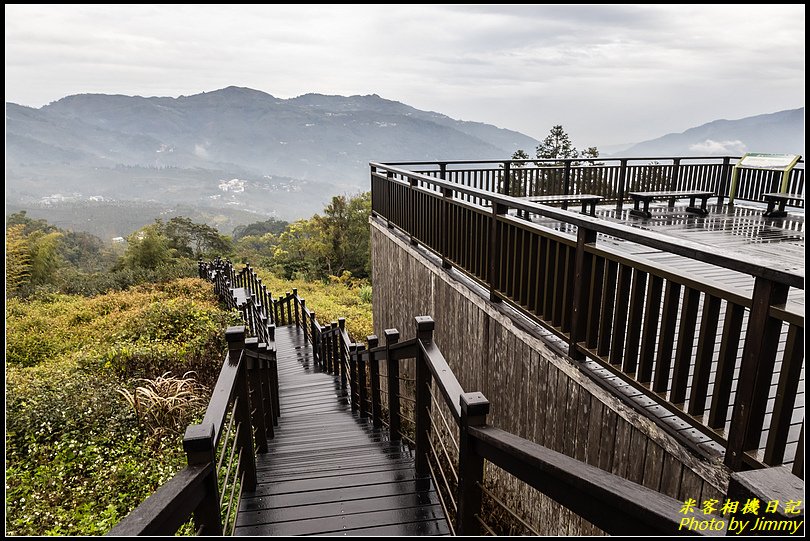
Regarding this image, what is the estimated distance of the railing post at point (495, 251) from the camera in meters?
4.38

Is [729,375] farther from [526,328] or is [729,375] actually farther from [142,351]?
[142,351]

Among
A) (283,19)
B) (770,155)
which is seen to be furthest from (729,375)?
(770,155)

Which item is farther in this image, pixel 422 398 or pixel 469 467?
pixel 422 398

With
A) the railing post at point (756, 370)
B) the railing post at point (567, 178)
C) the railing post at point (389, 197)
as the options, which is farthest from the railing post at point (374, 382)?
the railing post at point (567, 178)

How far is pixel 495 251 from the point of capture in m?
4.47

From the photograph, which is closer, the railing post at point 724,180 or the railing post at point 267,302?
→ the railing post at point 724,180

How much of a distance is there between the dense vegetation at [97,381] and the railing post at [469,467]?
148 inches

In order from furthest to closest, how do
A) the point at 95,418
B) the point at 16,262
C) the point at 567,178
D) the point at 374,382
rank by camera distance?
the point at 16,262 < the point at 567,178 < the point at 95,418 < the point at 374,382

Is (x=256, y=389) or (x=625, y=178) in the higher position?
(x=625, y=178)

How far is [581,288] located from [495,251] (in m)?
1.26

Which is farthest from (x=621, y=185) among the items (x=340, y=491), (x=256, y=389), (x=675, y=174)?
(x=340, y=491)

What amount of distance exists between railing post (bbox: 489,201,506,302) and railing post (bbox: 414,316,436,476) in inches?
58.1

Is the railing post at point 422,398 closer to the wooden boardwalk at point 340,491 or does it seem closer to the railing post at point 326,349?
the wooden boardwalk at point 340,491

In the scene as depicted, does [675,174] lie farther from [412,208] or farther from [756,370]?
[756,370]
